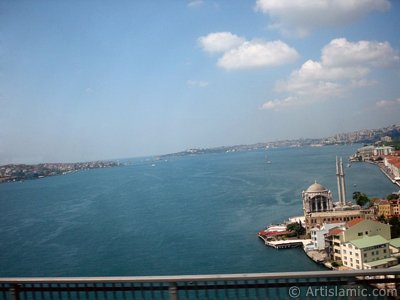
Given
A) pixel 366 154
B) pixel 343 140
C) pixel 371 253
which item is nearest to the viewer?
pixel 371 253

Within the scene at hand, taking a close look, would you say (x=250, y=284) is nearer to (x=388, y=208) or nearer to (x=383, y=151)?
(x=388, y=208)

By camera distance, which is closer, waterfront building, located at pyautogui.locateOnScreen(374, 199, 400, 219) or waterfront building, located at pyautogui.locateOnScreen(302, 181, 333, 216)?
waterfront building, located at pyautogui.locateOnScreen(374, 199, 400, 219)

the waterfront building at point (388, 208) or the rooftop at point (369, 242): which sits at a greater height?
the rooftop at point (369, 242)

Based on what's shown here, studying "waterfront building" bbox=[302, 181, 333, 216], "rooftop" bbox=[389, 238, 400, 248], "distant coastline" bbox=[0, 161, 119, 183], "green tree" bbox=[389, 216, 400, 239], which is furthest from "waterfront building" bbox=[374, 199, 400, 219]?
"distant coastline" bbox=[0, 161, 119, 183]

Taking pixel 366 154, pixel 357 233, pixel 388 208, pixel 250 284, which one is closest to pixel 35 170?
pixel 366 154

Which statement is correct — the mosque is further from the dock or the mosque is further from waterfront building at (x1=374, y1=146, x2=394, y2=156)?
waterfront building at (x1=374, y1=146, x2=394, y2=156)

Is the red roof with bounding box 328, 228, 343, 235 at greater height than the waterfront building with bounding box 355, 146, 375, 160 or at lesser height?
lesser

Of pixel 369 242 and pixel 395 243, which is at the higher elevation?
pixel 369 242

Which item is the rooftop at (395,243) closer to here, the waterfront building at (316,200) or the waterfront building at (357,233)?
the waterfront building at (357,233)

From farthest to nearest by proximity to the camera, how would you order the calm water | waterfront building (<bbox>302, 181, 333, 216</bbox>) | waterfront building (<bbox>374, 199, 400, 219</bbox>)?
1. waterfront building (<bbox>302, 181, 333, 216</bbox>)
2. waterfront building (<bbox>374, 199, 400, 219</bbox>)
3. the calm water

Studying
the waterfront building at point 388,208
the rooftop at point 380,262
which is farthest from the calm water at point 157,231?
the waterfront building at point 388,208

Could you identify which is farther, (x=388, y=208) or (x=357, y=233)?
(x=388, y=208)
